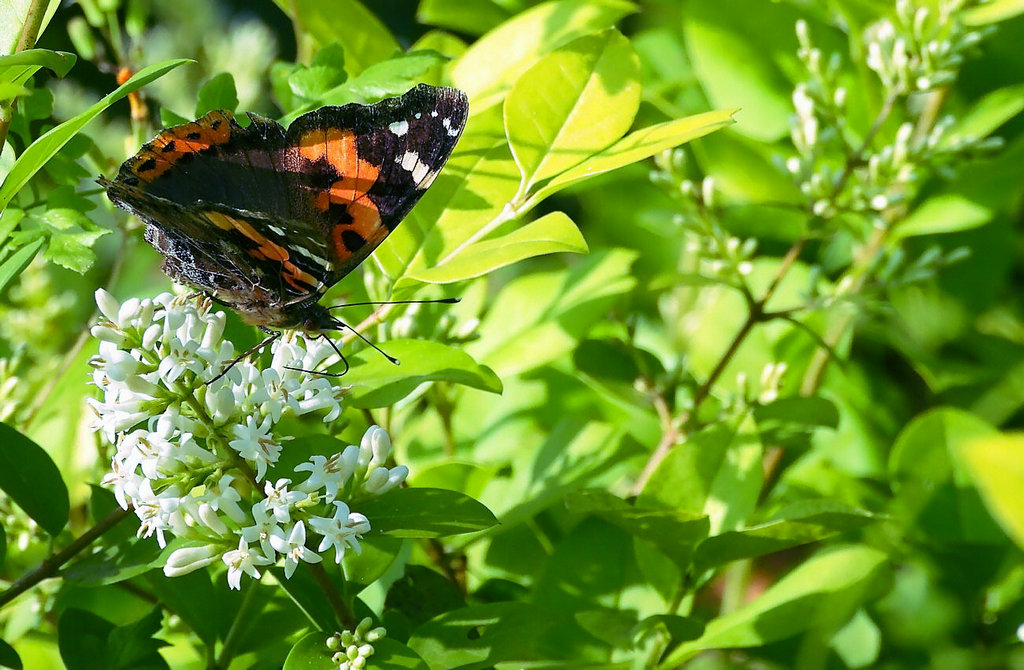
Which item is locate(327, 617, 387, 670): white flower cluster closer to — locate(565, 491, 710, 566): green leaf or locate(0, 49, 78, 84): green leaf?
locate(565, 491, 710, 566): green leaf

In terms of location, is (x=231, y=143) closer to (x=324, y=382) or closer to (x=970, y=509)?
(x=324, y=382)

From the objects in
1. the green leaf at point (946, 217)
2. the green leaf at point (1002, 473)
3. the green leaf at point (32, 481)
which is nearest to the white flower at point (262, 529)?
the green leaf at point (32, 481)

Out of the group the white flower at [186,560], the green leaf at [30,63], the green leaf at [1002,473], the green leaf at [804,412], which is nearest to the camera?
the green leaf at [1002,473]

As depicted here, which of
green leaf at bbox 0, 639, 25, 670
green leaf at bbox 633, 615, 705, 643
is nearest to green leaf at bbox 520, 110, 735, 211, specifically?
green leaf at bbox 633, 615, 705, 643

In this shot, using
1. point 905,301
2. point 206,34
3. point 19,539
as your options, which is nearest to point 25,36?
point 19,539

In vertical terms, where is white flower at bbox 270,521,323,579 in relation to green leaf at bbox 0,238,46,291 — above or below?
below

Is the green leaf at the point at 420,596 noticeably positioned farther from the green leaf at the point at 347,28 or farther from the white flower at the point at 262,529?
the green leaf at the point at 347,28

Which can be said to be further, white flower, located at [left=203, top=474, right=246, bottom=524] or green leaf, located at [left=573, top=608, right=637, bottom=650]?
green leaf, located at [left=573, top=608, right=637, bottom=650]
